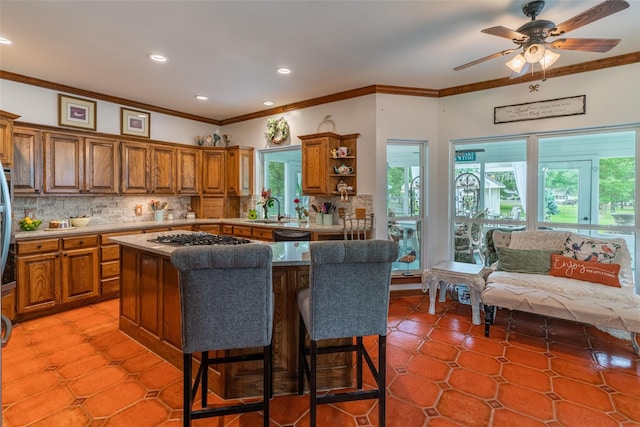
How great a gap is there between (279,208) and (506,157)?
3558 millimetres

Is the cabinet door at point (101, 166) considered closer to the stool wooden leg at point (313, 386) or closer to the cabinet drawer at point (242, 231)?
the cabinet drawer at point (242, 231)

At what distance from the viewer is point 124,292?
3.18 metres

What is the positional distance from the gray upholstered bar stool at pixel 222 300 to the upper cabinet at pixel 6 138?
3.25 metres

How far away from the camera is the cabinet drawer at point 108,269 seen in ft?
13.6

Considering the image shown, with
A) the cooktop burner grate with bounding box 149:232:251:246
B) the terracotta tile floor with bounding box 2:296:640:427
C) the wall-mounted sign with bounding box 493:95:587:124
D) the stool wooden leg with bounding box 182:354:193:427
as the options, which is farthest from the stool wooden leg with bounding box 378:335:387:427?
the wall-mounted sign with bounding box 493:95:587:124

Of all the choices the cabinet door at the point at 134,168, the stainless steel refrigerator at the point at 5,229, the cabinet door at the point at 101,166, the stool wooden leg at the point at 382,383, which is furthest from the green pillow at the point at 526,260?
the cabinet door at the point at 101,166

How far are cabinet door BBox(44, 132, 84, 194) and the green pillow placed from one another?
17.5 feet

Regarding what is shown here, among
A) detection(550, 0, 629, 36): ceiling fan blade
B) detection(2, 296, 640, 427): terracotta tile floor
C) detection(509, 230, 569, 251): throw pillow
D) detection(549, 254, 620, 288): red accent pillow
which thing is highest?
detection(550, 0, 629, 36): ceiling fan blade

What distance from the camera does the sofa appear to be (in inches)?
109

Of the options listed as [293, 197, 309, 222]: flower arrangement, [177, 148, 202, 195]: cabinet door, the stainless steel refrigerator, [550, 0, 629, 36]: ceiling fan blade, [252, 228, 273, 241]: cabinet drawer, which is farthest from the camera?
[177, 148, 202, 195]: cabinet door

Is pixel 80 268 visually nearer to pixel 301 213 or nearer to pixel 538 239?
pixel 301 213

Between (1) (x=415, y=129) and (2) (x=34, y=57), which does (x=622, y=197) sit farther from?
(2) (x=34, y=57)

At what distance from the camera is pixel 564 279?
328cm

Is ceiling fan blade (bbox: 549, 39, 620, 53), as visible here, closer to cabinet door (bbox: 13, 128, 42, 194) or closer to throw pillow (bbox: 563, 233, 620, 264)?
throw pillow (bbox: 563, 233, 620, 264)
